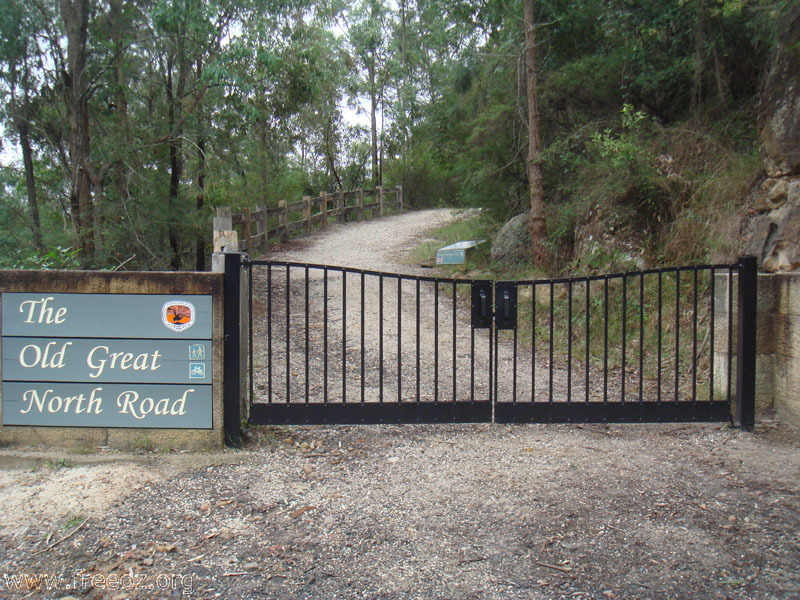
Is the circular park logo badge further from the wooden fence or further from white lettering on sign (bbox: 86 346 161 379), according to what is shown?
the wooden fence

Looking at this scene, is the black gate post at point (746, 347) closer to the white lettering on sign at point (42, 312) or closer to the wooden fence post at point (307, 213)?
the white lettering on sign at point (42, 312)

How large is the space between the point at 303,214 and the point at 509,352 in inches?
545

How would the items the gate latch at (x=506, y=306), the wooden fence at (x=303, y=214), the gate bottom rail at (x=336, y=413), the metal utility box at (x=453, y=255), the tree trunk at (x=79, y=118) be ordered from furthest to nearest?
the wooden fence at (x=303, y=214)
the metal utility box at (x=453, y=255)
the tree trunk at (x=79, y=118)
the gate latch at (x=506, y=306)
the gate bottom rail at (x=336, y=413)

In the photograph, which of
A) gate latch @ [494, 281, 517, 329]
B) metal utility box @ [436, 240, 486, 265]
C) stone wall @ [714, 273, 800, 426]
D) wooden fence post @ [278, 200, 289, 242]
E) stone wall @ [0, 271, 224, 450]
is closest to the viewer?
stone wall @ [0, 271, 224, 450]

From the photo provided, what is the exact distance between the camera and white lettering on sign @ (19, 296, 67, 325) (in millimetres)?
5336

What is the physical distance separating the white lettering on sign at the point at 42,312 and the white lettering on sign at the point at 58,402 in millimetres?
571

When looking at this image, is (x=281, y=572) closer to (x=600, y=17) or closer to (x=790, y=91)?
(x=790, y=91)

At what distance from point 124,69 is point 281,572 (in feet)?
38.1

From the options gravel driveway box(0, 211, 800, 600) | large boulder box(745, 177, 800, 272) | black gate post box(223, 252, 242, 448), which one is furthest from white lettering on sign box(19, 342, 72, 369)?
large boulder box(745, 177, 800, 272)

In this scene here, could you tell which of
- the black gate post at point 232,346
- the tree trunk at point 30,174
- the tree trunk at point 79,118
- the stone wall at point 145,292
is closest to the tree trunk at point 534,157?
the tree trunk at point 79,118

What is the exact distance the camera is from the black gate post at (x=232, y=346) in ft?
17.4

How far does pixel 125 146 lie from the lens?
12.0 metres

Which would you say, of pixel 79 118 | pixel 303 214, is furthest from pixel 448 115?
pixel 79 118

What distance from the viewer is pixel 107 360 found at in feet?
17.5
